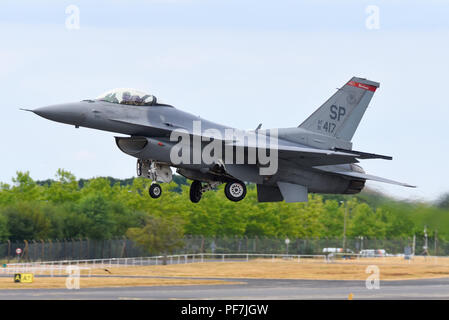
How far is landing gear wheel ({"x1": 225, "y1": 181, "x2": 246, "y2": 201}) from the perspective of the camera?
3170cm

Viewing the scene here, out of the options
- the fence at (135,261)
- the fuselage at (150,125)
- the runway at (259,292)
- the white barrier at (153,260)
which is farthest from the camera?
the white barrier at (153,260)

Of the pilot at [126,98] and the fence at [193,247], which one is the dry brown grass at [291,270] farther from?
the pilot at [126,98]

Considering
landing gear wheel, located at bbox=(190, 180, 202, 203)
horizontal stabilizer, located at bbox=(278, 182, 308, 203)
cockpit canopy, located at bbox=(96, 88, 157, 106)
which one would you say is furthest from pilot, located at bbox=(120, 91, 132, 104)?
horizontal stabilizer, located at bbox=(278, 182, 308, 203)

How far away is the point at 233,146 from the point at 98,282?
30750mm

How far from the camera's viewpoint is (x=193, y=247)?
284 feet

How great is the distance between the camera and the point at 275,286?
58.8 meters

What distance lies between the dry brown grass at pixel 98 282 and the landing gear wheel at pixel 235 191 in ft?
90.8

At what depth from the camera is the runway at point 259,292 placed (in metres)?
51.0

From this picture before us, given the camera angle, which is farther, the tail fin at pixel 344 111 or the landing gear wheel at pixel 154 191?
the tail fin at pixel 344 111

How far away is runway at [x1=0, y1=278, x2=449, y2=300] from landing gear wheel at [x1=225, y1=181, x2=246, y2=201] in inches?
788

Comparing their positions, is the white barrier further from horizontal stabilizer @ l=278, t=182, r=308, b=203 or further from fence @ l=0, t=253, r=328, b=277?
horizontal stabilizer @ l=278, t=182, r=308, b=203

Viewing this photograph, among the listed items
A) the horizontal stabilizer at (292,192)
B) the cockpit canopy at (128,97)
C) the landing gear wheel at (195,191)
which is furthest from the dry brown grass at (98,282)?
the cockpit canopy at (128,97)
